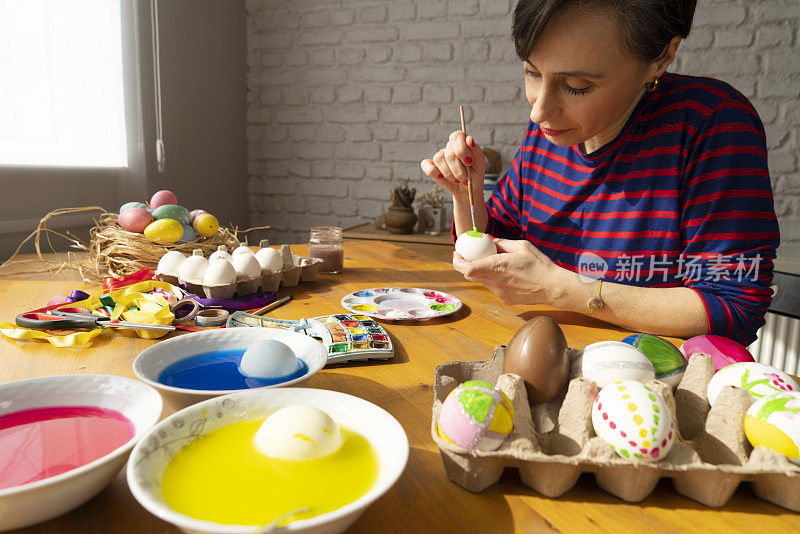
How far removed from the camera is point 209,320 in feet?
2.80

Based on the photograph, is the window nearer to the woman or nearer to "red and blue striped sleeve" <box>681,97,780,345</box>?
the woman

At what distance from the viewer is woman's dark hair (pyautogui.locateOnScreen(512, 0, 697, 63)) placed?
0.90 meters

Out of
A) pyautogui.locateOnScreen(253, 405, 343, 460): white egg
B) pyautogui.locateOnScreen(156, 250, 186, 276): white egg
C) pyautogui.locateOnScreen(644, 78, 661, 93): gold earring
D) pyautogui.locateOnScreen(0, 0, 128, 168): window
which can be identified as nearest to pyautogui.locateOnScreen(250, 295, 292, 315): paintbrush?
pyautogui.locateOnScreen(156, 250, 186, 276): white egg

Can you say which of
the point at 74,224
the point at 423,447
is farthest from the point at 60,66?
the point at 423,447

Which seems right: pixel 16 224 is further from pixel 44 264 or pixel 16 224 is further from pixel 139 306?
pixel 139 306

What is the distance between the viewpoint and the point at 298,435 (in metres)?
0.42

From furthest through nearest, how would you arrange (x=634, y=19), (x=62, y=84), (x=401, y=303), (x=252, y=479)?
(x=62, y=84) → (x=401, y=303) → (x=634, y=19) → (x=252, y=479)

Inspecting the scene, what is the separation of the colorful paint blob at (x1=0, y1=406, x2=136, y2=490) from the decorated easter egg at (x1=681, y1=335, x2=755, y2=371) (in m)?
0.62

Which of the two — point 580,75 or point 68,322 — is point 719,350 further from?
point 68,322

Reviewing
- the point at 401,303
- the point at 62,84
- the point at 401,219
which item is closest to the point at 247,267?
the point at 401,303

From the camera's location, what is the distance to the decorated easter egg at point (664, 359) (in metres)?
0.55

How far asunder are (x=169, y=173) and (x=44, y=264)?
131 centimetres

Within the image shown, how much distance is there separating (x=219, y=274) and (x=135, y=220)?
43 centimetres

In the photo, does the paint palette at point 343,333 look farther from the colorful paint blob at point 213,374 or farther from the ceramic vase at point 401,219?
the ceramic vase at point 401,219
